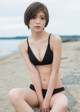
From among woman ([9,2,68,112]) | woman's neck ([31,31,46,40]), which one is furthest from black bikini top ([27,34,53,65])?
woman's neck ([31,31,46,40])

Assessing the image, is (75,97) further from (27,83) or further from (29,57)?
(27,83)

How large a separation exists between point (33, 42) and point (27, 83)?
2.80 m

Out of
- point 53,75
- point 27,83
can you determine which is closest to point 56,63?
point 53,75

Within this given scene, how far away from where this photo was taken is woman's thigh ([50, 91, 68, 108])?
9.01 feet

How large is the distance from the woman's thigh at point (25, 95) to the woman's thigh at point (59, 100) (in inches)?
9.9

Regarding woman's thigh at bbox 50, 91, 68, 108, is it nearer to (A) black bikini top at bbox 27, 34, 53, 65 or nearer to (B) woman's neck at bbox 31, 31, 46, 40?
(A) black bikini top at bbox 27, 34, 53, 65

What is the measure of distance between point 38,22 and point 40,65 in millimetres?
531

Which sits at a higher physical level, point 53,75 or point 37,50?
point 37,50

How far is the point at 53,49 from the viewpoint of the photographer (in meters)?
2.99

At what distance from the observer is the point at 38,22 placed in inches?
113

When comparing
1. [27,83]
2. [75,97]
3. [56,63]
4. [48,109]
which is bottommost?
[27,83]

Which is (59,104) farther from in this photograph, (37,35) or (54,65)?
(37,35)

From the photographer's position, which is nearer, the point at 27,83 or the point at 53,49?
the point at 53,49

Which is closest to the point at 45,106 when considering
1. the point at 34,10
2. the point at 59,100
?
the point at 59,100
